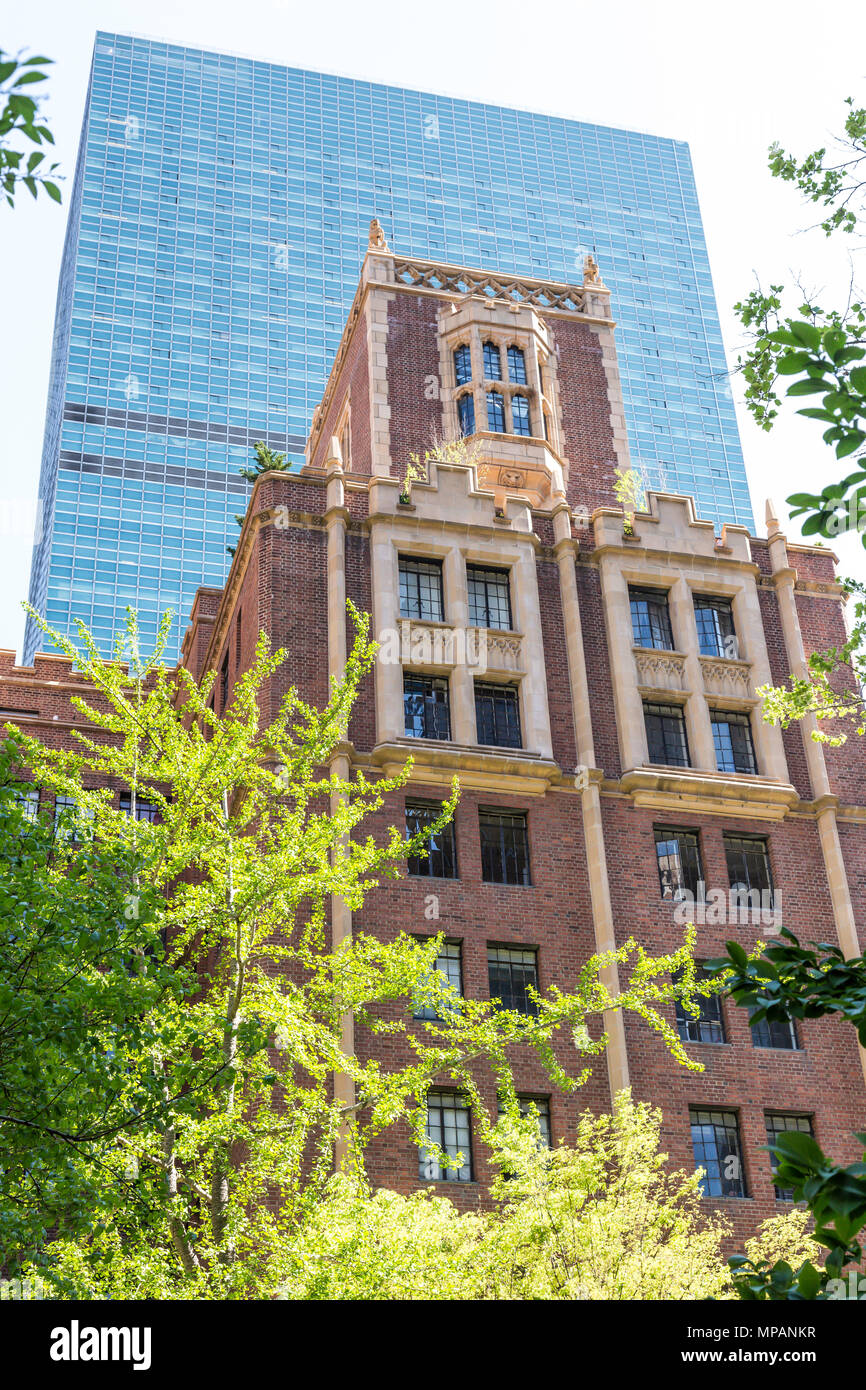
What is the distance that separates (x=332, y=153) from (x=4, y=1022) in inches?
6029

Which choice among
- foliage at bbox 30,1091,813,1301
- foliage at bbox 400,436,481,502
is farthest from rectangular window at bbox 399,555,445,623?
foliage at bbox 30,1091,813,1301

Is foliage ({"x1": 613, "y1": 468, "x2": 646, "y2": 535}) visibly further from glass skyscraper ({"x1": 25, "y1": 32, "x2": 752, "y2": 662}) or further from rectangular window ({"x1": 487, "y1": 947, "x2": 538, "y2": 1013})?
glass skyscraper ({"x1": 25, "y1": 32, "x2": 752, "y2": 662})

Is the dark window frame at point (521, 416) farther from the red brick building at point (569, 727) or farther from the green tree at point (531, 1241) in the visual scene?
the green tree at point (531, 1241)

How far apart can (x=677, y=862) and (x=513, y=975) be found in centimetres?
513

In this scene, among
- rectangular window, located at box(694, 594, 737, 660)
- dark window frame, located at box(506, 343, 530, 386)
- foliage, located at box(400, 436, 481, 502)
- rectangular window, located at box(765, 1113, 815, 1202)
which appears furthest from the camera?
dark window frame, located at box(506, 343, 530, 386)

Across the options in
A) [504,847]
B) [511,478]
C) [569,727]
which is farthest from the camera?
[511,478]

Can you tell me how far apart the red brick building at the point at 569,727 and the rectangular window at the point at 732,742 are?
0.07m

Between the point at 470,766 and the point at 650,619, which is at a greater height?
the point at 650,619

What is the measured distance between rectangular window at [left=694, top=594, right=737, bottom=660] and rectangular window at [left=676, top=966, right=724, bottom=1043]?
30.0 ft

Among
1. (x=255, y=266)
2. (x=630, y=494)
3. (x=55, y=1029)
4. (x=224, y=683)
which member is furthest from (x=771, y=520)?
(x=255, y=266)

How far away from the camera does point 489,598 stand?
36938mm

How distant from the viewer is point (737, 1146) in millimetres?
31047

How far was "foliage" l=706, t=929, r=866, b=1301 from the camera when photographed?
297 inches

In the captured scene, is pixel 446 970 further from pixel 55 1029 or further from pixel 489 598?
pixel 55 1029
